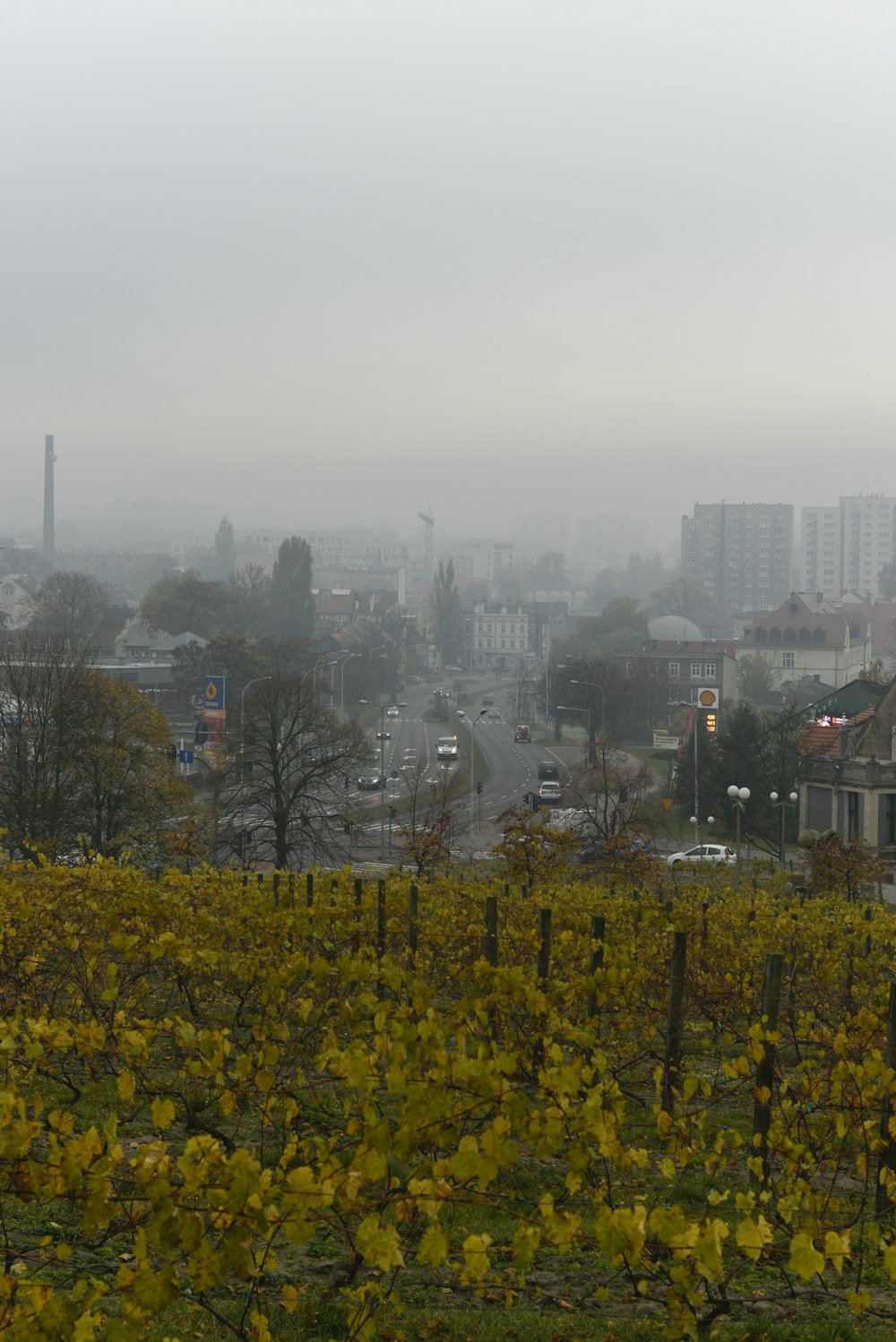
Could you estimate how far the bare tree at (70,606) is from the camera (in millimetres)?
124125

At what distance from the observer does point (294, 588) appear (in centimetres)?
14000

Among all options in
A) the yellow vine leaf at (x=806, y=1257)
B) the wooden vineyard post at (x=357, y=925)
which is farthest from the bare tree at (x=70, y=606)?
the yellow vine leaf at (x=806, y=1257)

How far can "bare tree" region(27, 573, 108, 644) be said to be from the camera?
124 m

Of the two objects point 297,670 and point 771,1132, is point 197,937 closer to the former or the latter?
point 771,1132

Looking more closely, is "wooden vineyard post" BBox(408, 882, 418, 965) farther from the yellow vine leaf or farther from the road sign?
the road sign

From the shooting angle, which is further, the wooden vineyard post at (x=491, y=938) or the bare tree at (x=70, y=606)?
the bare tree at (x=70, y=606)

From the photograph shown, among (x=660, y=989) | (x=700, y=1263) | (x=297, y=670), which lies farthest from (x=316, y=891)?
(x=297, y=670)

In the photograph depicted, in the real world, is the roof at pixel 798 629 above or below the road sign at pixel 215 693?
above

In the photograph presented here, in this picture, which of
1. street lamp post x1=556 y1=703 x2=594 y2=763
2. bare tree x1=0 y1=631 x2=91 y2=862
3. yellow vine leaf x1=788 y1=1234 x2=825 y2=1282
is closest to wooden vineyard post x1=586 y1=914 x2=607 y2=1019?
yellow vine leaf x1=788 y1=1234 x2=825 y2=1282

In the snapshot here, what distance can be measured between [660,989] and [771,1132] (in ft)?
20.1

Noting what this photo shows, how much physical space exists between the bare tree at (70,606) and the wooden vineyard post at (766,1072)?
4649 inches

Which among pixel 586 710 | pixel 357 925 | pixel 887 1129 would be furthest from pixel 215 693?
pixel 887 1129

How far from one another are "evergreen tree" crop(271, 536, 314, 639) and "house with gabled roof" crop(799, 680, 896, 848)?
98.9 m

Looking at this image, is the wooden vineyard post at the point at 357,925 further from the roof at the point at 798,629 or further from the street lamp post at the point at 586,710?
the roof at the point at 798,629
